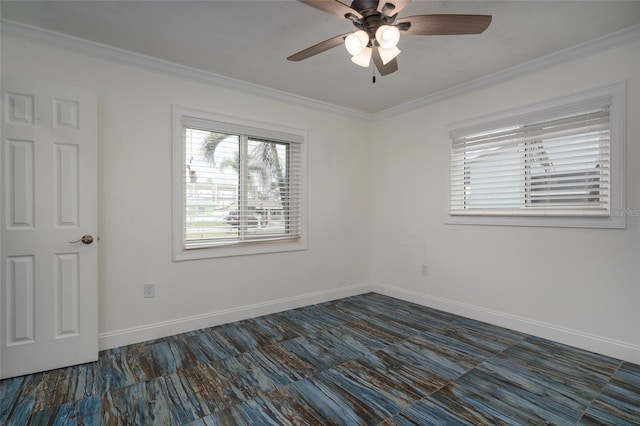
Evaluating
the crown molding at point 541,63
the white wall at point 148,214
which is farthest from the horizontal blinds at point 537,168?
the white wall at point 148,214

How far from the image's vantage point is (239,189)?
11.5ft

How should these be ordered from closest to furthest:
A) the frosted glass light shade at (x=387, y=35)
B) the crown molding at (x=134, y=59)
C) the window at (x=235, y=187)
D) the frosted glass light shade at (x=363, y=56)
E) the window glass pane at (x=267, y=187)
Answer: the frosted glass light shade at (x=387, y=35)
the frosted glass light shade at (x=363, y=56)
the crown molding at (x=134, y=59)
the window at (x=235, y=187)
the window glass pane at (x=267, y=187)

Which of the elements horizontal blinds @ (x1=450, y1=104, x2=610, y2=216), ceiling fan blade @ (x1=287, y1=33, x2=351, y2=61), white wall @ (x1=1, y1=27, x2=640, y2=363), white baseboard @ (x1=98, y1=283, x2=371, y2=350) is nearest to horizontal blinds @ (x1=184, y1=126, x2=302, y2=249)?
white wall @ (x1=1, y1=27, x2=640, y2=363)

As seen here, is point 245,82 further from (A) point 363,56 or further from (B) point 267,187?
(A) point 363,56

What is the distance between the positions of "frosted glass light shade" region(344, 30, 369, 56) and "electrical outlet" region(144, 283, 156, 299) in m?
2.58

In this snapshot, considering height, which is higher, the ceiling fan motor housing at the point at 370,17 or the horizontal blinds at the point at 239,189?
the ceiling fan motor housing at the point at 370,17

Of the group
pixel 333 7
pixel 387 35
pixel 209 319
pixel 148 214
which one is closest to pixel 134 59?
pixel 148 214

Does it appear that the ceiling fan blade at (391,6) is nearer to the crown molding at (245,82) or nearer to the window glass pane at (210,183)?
the crown molding at (245,82)

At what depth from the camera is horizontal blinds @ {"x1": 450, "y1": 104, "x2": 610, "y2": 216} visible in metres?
2.68

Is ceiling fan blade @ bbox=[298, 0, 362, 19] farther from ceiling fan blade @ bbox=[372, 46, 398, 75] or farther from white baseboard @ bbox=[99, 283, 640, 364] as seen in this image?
white baseboard @ bbox=[99, 283, 640, 364]

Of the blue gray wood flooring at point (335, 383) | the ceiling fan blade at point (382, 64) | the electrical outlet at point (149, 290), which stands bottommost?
the blue gray wood flooring at point (335, 383)

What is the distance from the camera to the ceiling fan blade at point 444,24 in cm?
167

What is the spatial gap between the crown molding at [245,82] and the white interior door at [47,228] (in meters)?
0.42

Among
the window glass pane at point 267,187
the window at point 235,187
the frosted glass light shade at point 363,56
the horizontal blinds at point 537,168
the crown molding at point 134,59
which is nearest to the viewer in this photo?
the frosted glass light shade at point 363,56
